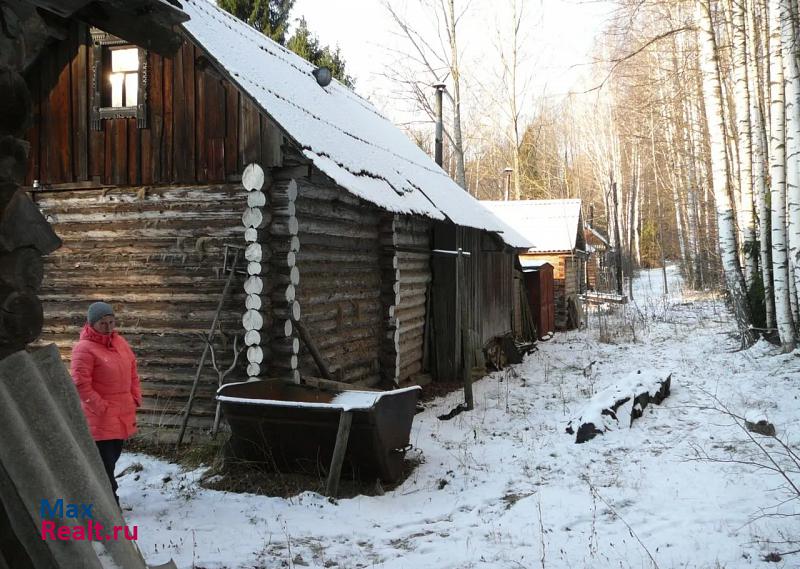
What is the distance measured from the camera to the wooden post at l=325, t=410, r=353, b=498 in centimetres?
555

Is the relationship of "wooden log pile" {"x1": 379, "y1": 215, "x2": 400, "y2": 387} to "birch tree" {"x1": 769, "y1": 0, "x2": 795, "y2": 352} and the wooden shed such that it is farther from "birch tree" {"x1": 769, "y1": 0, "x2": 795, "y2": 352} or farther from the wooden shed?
the wooden shed

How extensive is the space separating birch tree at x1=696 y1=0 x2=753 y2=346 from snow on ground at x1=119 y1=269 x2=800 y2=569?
312 cm

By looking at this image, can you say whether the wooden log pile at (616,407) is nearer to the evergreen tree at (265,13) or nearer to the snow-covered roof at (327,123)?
the snow-covered roof at (327,123)

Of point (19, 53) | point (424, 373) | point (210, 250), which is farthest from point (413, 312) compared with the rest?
point (19, 53)

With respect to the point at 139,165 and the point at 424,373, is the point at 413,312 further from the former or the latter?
the point at 139,165

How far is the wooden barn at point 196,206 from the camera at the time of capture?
23.1 feet

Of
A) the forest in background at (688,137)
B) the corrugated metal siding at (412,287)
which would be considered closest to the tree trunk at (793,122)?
the forest in background at (688,137)

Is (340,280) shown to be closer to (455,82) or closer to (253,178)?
(253,178)

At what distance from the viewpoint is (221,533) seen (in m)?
4.86

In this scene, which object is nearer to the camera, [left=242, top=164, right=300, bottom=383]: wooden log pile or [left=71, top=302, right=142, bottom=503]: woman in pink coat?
[left=71, top=302, right=142, bottom=503]: woman in pink coat

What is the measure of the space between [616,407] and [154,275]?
5790mm

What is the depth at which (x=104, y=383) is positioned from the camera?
495 cm

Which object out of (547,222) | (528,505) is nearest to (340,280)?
(528,505)

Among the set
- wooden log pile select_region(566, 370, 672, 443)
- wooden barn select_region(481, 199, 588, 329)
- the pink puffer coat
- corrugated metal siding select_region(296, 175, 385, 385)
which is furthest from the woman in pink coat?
wooden barn select_region(481, 199, 588, 329)
